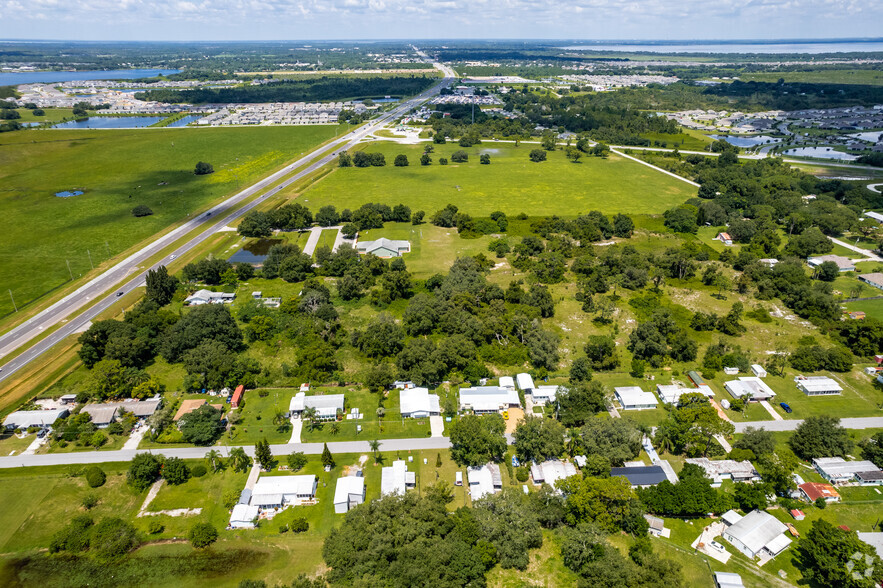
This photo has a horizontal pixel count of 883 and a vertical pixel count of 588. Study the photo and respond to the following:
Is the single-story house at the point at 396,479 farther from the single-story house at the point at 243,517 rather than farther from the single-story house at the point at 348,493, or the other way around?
the single-story house at the point at 243,517

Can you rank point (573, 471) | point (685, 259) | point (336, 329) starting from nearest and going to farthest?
1. point (573, 471)
2. point (336, 329)
3. point (685, 259)

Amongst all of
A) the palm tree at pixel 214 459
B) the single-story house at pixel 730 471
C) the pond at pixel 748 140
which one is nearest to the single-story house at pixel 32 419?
the palm tree at pixel 214 459

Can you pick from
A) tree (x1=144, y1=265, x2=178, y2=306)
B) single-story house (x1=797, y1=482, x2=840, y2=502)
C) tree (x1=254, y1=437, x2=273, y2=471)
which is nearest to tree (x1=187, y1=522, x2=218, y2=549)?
tree (x1=254, y1=437, x2=273, y2=471)

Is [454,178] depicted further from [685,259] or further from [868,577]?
[868,577]

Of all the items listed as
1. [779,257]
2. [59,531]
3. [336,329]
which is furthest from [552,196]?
[59,531]

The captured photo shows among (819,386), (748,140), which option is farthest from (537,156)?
(819,386)

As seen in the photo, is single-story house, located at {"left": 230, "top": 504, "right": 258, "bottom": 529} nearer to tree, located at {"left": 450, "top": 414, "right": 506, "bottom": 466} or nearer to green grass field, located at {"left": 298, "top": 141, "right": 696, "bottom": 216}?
tree, located at {"left": 450, "top": 414, "right": 506, "bottom": 466}
